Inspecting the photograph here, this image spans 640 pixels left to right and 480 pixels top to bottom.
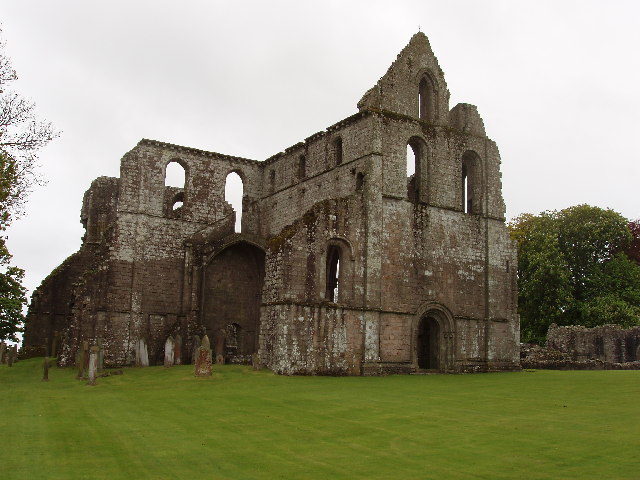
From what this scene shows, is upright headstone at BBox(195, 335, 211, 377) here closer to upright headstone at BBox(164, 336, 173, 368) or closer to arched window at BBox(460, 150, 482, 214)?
upright headstone at BBox(164, 336, 173, 368)

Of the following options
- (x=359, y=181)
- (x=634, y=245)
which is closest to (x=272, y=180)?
(x=359, y=181)

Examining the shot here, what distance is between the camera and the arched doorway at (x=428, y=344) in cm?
2656

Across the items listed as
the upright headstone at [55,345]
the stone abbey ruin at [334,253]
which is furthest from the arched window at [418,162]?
the upright headstone at [55,345]

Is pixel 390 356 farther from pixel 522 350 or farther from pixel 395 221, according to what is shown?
pixel 522 350

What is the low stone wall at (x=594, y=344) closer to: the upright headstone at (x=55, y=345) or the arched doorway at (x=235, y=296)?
the arched doorway at (x=235, y=296)

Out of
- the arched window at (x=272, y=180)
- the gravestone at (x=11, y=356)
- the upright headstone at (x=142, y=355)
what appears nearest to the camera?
the upright headstone at (x=142, y=355)

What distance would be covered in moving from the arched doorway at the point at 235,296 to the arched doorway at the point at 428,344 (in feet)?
25.2

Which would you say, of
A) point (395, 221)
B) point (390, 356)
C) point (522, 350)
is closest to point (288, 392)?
point (390, 356)

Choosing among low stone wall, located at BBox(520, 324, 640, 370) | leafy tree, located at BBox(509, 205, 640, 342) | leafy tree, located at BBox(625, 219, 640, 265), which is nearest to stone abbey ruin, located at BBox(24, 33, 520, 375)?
low stone wall, located at BBox(520, 324, 640, 370)

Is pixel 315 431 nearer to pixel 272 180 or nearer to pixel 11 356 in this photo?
pixel 272 180

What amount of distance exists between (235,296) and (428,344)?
9.17 m

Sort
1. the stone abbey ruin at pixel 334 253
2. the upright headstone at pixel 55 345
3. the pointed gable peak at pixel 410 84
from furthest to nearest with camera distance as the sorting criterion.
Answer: the upright headstone at pixel 55 345 < the pointed gable peak at pixel 410 84 < the stone abbey ruin at pixel 334 253

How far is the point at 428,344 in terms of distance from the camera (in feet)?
90.2

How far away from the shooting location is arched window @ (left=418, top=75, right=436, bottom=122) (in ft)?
92.9
